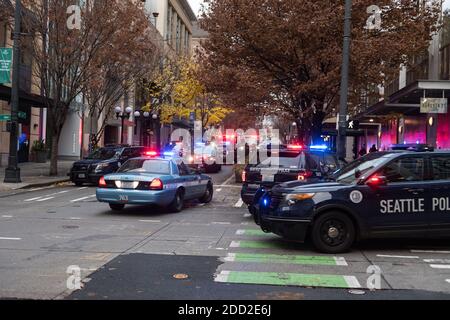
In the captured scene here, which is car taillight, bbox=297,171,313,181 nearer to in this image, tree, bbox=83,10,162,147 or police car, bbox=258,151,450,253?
police car, bbox=258,151,450,253

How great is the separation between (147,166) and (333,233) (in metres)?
6.30

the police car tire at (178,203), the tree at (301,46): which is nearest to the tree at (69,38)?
the tree at (301,46)

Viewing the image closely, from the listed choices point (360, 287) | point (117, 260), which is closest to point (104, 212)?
point (117, 260)

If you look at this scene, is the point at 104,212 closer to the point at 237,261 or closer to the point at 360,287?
the point at 237,261

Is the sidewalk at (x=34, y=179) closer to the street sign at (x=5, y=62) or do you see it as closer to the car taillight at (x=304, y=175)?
the street sign at (x=5, y=62)

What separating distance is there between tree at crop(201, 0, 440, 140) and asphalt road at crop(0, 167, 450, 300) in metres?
10.9

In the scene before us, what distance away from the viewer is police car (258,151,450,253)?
8680 millimetres

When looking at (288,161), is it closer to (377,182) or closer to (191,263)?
(377,182)

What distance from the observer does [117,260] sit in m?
7.86

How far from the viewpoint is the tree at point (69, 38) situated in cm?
2197

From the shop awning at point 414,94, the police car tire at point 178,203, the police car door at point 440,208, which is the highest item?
the shop awning at point 414,94

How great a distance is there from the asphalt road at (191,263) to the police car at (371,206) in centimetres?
35

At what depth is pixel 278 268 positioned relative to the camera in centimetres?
755

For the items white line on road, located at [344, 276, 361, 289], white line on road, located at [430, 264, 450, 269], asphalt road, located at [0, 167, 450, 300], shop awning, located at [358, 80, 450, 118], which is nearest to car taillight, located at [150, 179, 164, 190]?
asphalt road, located at [0, 167, 450, 300]
